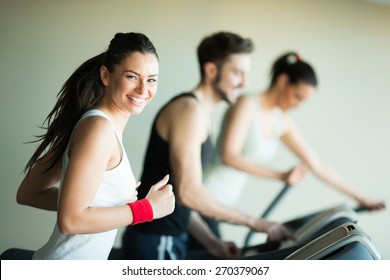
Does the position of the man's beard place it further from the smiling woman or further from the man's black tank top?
the smiling woman

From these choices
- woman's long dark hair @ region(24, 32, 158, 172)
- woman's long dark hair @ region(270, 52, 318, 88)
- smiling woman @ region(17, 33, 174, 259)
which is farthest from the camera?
woman's long dark hair @ region(270, 52, 318, 88)

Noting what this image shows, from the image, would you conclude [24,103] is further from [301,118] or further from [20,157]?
[301,118]

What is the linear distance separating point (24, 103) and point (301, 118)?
127 cm

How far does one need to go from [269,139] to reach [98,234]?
123cm

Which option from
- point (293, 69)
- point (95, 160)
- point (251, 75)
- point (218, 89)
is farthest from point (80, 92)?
point (293, 69)

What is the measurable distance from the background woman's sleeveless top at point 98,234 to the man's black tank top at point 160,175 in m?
0.23

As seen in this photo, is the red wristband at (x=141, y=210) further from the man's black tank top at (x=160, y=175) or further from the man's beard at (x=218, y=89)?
the man's beard at (x=218, y=89)

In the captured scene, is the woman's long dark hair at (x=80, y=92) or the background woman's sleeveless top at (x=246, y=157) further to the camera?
the background woman's sleeveless top at (x=246, y=157)

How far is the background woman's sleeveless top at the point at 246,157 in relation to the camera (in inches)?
101

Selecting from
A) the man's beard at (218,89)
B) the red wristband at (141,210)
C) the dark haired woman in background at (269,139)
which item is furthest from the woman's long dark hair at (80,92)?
the dark haired woman in background at (269,139)

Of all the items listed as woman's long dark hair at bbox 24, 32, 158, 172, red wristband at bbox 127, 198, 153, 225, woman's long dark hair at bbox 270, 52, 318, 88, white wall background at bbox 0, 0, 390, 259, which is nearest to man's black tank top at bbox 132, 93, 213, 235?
white wall background at bbox 0, 0, 390, 259

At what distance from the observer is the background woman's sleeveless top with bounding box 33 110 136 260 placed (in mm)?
1655

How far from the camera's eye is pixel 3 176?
1.97m
